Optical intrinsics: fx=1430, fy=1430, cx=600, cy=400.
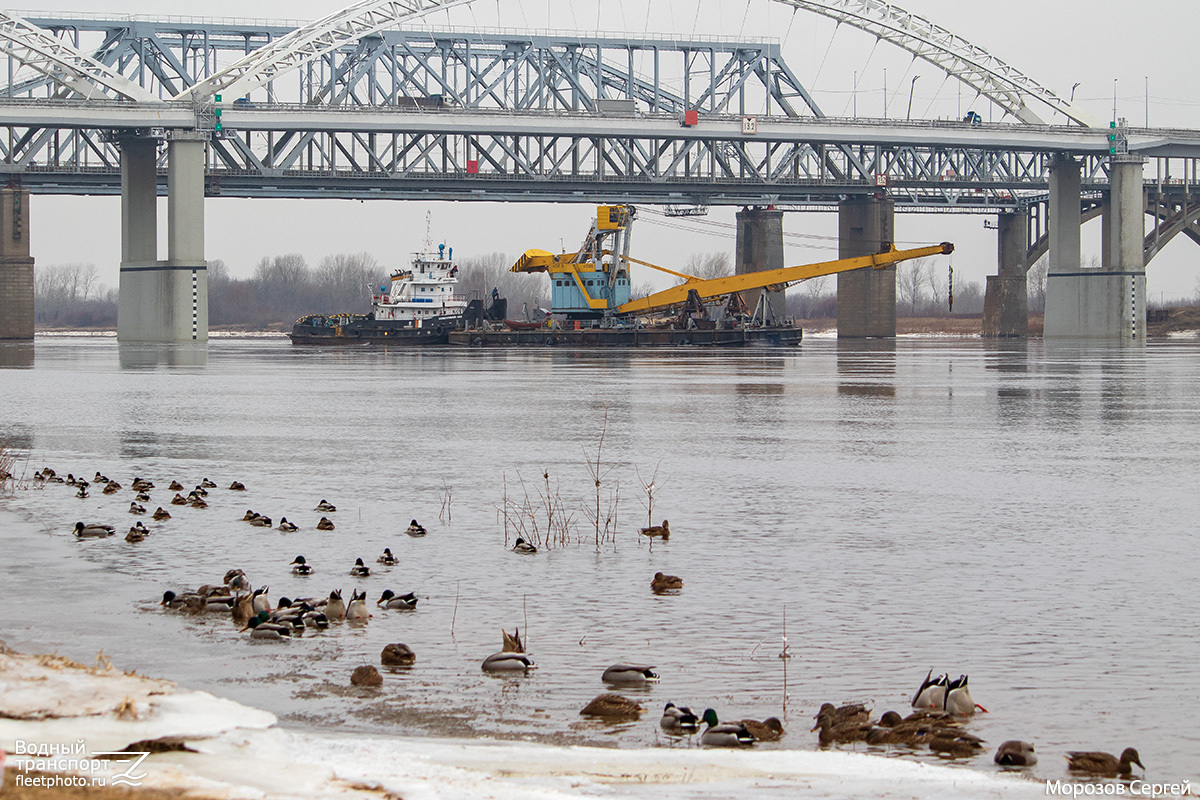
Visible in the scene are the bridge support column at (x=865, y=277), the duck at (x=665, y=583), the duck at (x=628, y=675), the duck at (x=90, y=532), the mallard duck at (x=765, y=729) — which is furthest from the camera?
the bridge support column at (x=865, y=277)

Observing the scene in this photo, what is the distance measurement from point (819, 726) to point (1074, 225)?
12258 centimetres

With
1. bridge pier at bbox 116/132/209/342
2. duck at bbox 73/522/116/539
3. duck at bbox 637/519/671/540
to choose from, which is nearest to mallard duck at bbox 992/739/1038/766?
duck at bbox 637/519/671/540

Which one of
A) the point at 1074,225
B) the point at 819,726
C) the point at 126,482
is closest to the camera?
the point at 819,726

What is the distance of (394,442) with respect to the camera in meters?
26.4

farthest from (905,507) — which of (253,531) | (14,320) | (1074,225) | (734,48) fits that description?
(734,48)

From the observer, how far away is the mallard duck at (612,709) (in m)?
8.68

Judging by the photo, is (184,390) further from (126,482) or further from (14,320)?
(14,320)

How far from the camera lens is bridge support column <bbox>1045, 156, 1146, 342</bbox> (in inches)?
4646

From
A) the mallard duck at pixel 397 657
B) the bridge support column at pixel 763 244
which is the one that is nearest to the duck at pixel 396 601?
the mallard duck at pixel 397 657

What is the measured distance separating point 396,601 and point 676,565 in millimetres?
3230

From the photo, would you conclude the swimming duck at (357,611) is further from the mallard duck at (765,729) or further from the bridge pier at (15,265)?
the bridge pier at (15,265)

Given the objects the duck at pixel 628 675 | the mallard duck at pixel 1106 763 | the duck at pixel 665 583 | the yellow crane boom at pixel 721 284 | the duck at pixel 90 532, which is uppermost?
the yellow crane boom at pixel 721 284

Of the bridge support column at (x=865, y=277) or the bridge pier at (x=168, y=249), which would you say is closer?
the bridge pier at (x=168, y=249)

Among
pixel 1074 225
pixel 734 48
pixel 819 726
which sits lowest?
pixel 819 726
